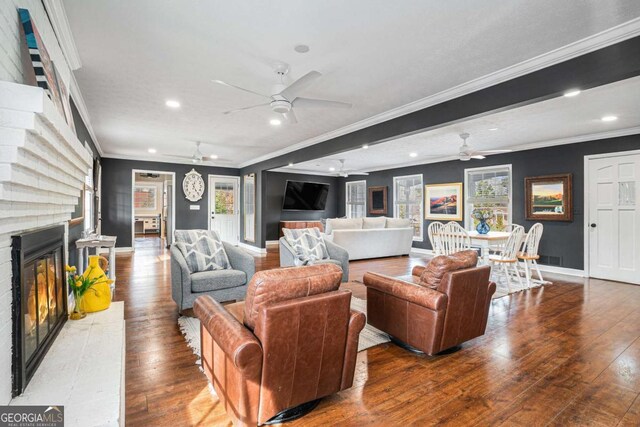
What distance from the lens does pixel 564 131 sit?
526 centimetres

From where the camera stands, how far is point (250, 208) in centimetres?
895

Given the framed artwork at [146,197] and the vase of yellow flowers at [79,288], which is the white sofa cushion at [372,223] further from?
the framed artwork at [146,197]

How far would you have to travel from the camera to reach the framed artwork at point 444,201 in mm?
7867

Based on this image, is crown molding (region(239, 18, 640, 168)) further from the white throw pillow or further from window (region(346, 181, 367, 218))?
window (region(346, 181, 367, 218))

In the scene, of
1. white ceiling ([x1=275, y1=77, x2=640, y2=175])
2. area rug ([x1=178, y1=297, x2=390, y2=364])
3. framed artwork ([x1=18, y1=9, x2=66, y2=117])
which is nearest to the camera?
framed artwork ([x1=18, y1=9, x2=66, y2=117])

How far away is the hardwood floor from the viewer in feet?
6.15

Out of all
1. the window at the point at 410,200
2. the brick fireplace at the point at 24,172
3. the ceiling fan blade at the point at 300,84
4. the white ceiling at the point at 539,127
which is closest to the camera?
the brick fireplace at the point at 24,172

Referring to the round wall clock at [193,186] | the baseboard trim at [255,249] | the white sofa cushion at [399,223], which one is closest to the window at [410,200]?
the white sofa cushion at [399,223]

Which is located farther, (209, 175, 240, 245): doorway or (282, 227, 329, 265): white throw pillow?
(209, 175, 240, 245): doorway

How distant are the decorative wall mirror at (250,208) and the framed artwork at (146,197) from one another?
16.4 ft

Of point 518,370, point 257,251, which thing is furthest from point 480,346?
point 257,251

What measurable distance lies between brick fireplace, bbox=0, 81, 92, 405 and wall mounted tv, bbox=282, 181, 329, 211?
8.71 metres

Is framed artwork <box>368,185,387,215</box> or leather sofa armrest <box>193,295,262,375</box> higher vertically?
framed artwork <box>368,185,387,215</box>

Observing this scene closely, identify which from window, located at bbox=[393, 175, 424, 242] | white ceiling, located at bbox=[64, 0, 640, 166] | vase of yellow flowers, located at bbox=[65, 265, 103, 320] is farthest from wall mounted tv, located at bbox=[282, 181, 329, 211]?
vase of yellow flowers, located at bbox=[65, 265, 103, 320]
